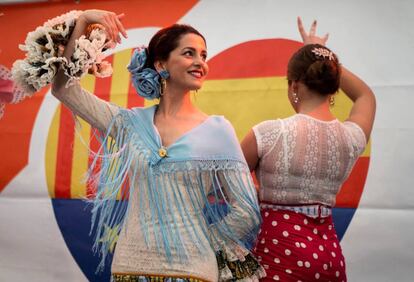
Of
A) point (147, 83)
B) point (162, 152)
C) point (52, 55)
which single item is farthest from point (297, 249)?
point (52, 55)

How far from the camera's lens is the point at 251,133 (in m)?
2.03

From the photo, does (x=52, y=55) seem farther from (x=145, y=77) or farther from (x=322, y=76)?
(x=322, y=76)

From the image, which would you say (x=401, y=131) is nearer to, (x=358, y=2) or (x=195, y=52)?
(x=358, y=2)

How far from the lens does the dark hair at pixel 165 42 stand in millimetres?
2037

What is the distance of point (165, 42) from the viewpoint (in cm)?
204

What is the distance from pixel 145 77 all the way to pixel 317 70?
577mm

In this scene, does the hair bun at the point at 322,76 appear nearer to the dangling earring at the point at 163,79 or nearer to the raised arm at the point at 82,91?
the dangling earring at the point at 163,79

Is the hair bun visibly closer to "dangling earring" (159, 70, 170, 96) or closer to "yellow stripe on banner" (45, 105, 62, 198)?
"dangling earring" (159, 70, 170, 96)

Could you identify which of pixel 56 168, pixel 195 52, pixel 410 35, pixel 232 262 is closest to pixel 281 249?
pixel 232 262

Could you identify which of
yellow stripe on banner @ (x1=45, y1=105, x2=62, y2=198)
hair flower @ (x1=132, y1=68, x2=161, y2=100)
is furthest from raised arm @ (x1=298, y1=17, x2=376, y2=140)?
yellow stripe on banner @ (x1=45, y1=105, x2=62, y2=198)

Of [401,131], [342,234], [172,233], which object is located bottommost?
[342,234]

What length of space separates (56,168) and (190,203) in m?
1.32

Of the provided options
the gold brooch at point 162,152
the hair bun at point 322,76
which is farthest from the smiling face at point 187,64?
the hair bun at point 322,76

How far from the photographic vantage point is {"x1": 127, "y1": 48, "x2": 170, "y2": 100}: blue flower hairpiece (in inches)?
80.2
